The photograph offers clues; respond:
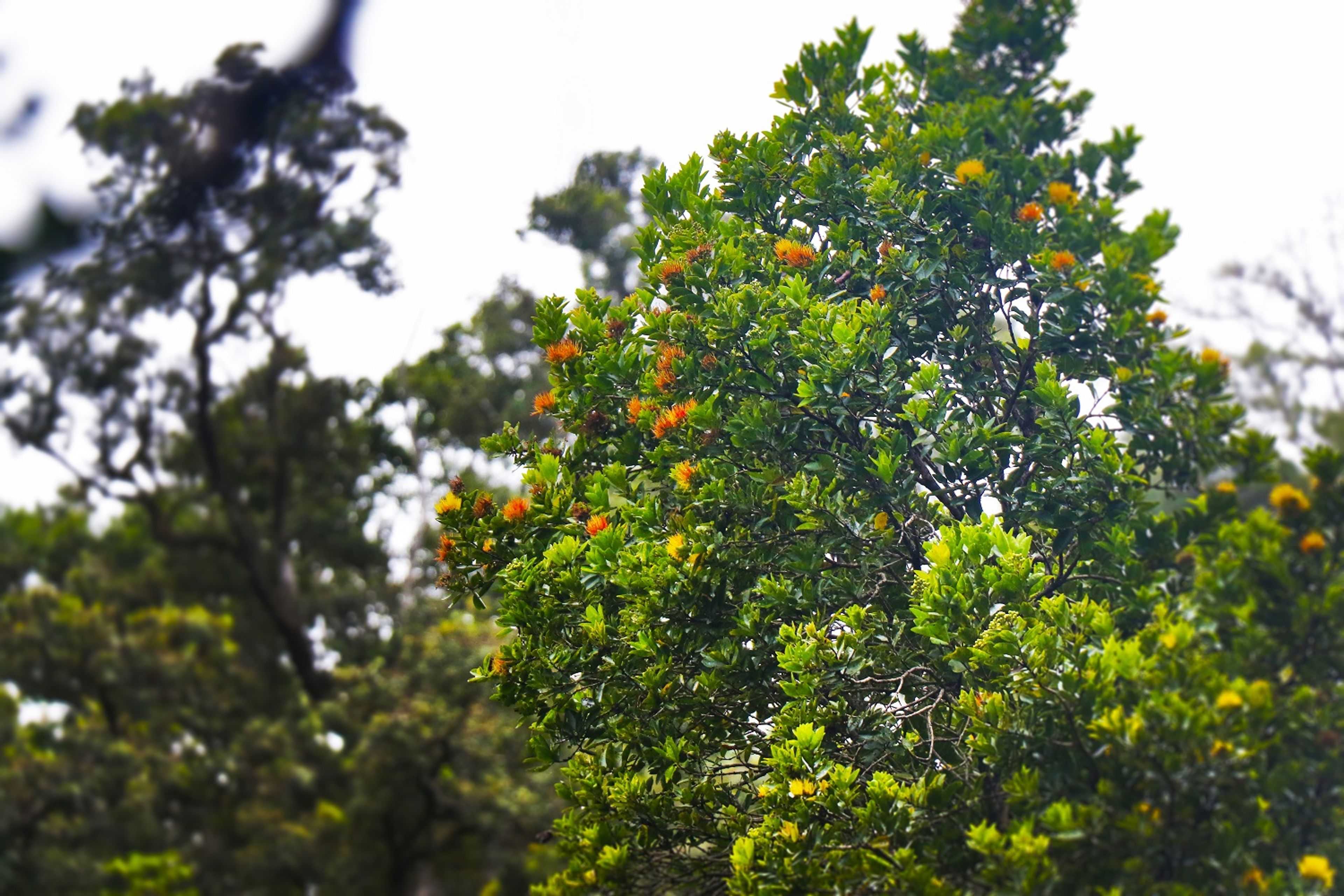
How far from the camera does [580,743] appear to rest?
118 inches

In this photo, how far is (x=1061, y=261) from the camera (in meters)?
3.25

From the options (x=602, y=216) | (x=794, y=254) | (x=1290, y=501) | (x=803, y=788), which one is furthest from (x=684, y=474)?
(x=602, y=216)

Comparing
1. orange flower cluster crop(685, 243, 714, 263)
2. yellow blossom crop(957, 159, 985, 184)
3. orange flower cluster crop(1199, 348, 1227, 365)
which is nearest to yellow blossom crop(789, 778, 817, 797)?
orange flower cluster crop(685, 243, 714, 263)

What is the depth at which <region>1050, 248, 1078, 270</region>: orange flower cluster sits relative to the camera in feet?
10.7

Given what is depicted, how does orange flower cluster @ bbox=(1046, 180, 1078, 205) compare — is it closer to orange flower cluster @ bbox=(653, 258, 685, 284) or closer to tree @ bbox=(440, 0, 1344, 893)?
tree @ bbox=(440, 0, 1344, 893)

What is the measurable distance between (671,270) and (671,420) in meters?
0.50

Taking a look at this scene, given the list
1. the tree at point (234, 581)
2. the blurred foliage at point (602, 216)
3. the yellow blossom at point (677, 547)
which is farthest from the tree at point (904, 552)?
the tree at point (234, 581)

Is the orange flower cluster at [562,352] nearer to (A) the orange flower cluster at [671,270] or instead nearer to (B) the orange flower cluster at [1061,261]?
(A) the orange flower cluster at [671,270]

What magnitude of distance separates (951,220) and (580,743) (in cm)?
207

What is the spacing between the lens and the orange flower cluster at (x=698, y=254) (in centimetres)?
313

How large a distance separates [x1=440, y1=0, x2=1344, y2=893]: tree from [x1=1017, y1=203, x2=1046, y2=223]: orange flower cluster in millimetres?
55

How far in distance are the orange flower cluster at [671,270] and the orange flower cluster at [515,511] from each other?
823 mm

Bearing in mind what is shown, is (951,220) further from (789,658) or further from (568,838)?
(568,838)

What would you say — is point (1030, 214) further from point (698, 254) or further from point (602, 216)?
point (602, 216)
